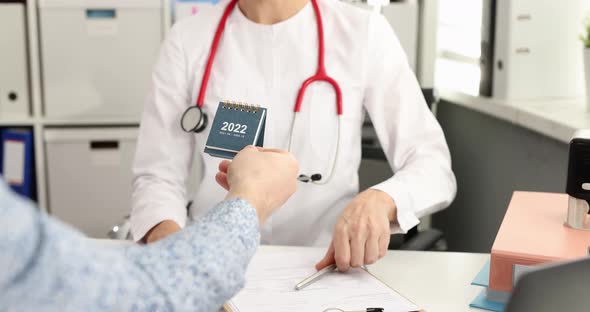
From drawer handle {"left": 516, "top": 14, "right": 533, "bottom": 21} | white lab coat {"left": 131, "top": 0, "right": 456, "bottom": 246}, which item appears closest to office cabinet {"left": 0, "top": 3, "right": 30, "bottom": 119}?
white lab coat {"left": 131, "top": 0, "right": 456, "bottom": 246}

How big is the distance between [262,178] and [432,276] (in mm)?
468

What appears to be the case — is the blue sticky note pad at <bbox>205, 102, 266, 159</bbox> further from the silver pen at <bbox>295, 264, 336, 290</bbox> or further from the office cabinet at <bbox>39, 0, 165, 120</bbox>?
the office cabinet at <bbox>39, 0, 165, 120</bbox>

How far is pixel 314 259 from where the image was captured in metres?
1.17

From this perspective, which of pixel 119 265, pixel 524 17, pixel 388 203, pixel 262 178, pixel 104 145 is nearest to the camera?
pixel 119 265

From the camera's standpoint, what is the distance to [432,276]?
1125mm

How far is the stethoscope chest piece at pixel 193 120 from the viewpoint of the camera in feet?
4.60

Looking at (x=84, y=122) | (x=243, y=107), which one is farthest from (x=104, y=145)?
(x=243, y=107)

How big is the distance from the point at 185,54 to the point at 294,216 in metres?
0.41

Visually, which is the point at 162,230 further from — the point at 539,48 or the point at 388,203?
the point at 539,48

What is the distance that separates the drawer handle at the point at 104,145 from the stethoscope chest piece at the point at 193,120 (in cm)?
116

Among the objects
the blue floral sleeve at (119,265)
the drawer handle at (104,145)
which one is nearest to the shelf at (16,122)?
the drawer handle at (104,145)

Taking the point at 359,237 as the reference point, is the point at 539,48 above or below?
above

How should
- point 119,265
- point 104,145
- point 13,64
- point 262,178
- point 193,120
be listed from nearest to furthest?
point 119,265, point 262,178, point 193,120, point 13,64, point 104,145

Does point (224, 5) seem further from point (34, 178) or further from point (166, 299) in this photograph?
point (34, 178)
